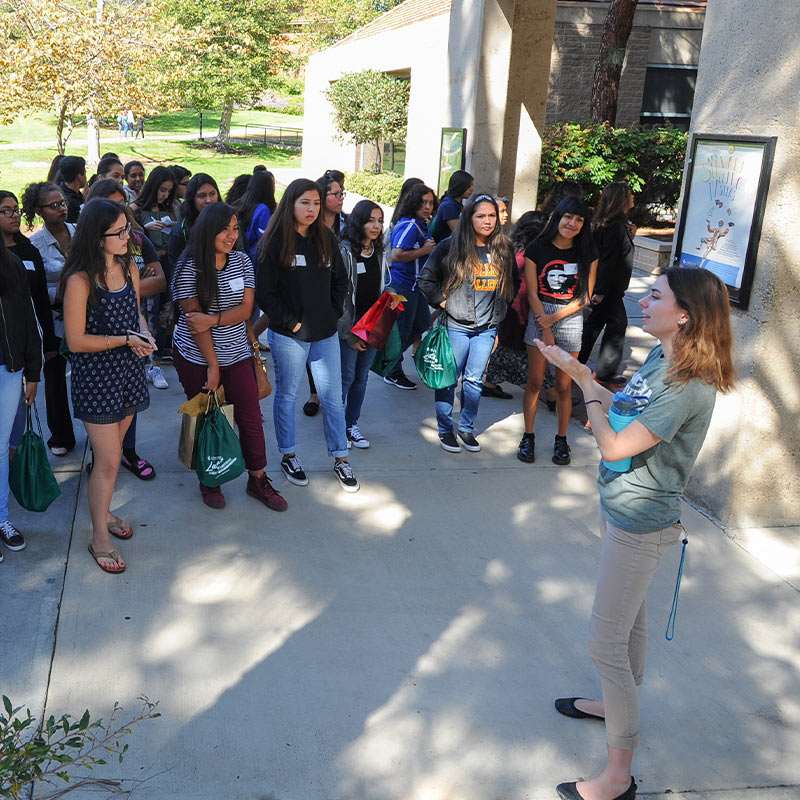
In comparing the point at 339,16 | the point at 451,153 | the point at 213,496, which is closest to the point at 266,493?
the point at 213,496

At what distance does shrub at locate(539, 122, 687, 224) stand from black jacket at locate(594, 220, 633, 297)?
7547 mm

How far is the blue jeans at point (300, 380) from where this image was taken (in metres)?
5.64

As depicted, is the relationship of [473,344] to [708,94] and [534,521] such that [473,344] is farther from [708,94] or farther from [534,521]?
[708,94]

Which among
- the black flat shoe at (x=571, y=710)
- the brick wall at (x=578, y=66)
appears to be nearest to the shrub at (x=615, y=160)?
the brick wall at (x=578, y=66)

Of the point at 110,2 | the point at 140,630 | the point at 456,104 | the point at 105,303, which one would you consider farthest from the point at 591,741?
the point at 110,2

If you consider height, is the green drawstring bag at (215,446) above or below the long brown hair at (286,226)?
below

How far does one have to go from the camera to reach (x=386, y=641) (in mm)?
4230

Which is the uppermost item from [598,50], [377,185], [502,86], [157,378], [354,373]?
[598,50]

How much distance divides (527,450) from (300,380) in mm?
1811

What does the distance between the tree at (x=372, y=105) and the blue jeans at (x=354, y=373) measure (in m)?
19.4

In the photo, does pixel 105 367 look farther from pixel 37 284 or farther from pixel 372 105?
pixel 372 105

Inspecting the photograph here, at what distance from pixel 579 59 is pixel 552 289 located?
15.4m

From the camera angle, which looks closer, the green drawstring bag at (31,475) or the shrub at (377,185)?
the green drawstring bag at (31,475)

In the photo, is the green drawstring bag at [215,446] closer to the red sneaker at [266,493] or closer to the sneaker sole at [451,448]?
the red sneaker at [266,493]
